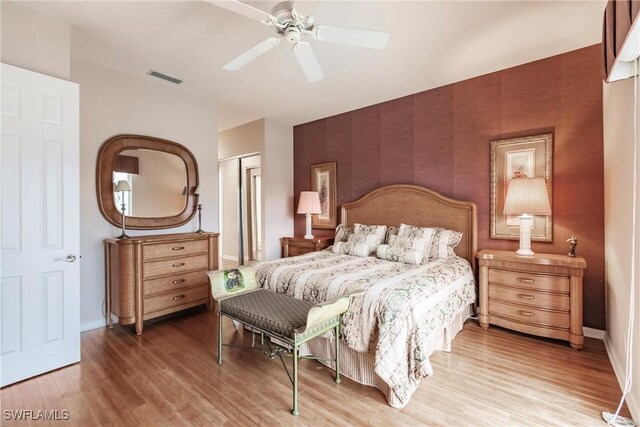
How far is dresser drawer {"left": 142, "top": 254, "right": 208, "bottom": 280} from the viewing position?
3.04 metres

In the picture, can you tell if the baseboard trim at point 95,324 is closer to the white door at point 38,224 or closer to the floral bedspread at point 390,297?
the white door at point 38,224

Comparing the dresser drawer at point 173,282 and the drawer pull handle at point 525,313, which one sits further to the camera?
the dresser drawer at point 173,282

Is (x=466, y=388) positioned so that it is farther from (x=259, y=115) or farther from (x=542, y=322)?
(x=259, y=115)

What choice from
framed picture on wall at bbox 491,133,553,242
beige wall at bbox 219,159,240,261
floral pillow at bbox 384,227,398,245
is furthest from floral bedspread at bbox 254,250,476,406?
beige wall at bbox 219,159,240,261

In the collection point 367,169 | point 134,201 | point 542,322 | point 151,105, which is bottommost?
point 542,322

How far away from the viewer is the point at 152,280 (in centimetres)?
308

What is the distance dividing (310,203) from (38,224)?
3140mm

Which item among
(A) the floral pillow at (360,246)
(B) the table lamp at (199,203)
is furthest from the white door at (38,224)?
(A) the floral pillow at (360,246)

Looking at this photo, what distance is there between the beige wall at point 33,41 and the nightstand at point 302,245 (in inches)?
126

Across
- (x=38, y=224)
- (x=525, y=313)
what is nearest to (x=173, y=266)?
(x=38, y=224)

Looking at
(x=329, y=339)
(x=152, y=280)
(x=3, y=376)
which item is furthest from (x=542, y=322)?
(x=3, y=376)

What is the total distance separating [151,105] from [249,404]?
3.45m

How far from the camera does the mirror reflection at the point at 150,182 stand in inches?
129

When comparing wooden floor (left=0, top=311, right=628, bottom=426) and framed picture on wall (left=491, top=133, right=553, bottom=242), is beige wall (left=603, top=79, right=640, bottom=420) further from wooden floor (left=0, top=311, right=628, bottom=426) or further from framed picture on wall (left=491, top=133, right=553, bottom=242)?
framed picture on wall (left=491, top=133, right=553, bottom=242)
